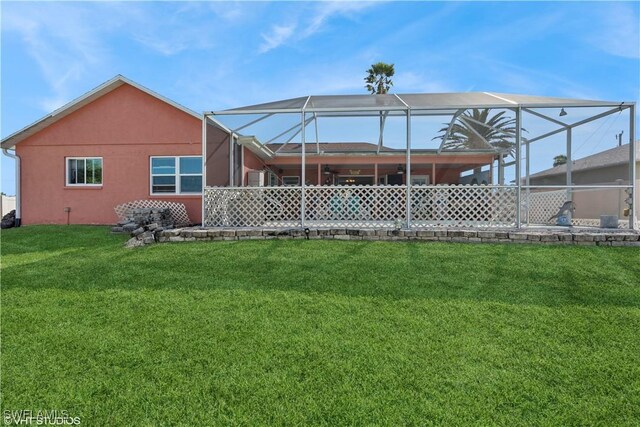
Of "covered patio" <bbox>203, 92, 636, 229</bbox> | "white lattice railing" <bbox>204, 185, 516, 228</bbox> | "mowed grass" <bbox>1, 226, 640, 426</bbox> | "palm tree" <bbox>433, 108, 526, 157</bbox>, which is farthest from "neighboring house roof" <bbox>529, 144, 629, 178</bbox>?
"mowed grass" <bbox>1, 226, 640, 426</bbox>

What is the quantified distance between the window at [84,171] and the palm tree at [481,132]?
38.8 feet

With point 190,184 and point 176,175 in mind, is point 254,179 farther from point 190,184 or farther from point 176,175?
point 176,175

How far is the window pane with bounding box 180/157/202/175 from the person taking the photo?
11.7m

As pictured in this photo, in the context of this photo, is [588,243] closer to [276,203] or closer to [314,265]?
[314,265]

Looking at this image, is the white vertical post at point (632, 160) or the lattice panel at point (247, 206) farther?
the lattice panel at point (247, 206)

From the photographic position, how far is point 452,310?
4023 mm

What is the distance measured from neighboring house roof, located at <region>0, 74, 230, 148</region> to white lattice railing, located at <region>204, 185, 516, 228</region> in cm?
422

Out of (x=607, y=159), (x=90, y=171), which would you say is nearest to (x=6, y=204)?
(x=90, y=171)

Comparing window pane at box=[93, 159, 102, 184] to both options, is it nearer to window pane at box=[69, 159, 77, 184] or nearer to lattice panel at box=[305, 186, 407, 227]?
window pane at box=[69, 159, 77, 184]

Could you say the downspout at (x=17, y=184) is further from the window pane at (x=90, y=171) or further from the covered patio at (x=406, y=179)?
the covered patio at (x=406, y=179)

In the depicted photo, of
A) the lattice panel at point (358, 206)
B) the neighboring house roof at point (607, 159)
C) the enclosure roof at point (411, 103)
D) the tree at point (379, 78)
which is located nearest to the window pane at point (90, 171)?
the enclosure roof at point (411, 103)

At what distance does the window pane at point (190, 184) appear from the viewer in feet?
38.6

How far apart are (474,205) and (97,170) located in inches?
476

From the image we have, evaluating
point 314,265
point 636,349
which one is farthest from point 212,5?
point 636,349
